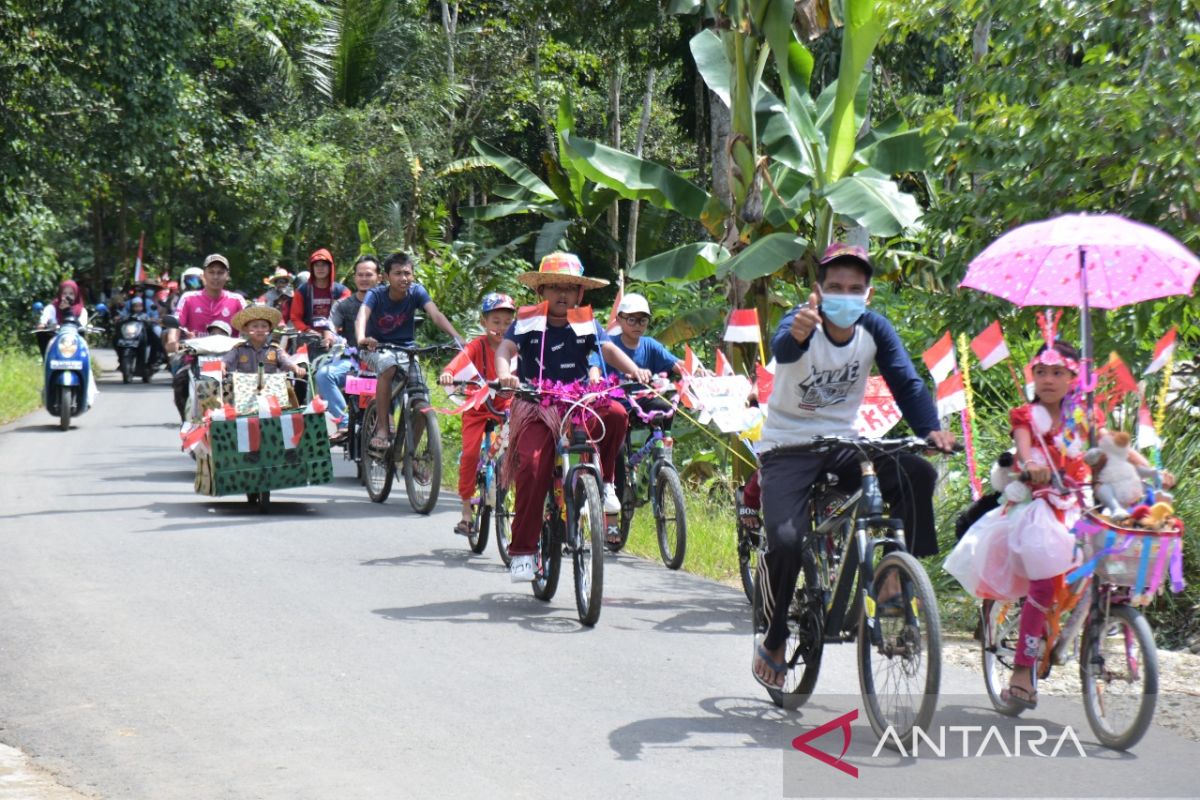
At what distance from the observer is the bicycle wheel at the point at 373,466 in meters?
13.3

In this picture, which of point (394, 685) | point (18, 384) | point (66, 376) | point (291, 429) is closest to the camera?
point (394, 685)

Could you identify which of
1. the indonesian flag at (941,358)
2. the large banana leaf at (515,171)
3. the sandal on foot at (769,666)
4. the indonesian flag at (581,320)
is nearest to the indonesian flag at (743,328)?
the indonesian flag at (581,320)

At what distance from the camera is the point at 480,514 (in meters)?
10.8

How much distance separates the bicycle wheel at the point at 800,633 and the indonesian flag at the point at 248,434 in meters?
6.71

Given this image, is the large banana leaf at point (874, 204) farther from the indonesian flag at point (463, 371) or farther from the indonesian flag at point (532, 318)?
the indonesian flag at point (463, 371)

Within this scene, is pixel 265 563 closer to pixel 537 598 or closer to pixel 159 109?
pixel 537 598

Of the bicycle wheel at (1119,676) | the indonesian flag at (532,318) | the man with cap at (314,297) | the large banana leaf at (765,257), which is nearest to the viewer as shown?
the bicycle wheel at (1119,676)

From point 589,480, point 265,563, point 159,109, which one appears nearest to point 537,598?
point 589,480

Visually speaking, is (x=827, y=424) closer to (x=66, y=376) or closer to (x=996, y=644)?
(x=996, y=644)

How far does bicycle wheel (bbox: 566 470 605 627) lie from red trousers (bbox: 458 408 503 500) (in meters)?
2.41

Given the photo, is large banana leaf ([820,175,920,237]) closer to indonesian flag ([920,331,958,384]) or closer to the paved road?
the paved road

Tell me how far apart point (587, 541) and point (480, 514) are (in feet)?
8.29

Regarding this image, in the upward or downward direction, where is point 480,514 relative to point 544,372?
downward

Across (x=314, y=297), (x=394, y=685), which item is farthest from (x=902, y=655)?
(x=314, y=297)
